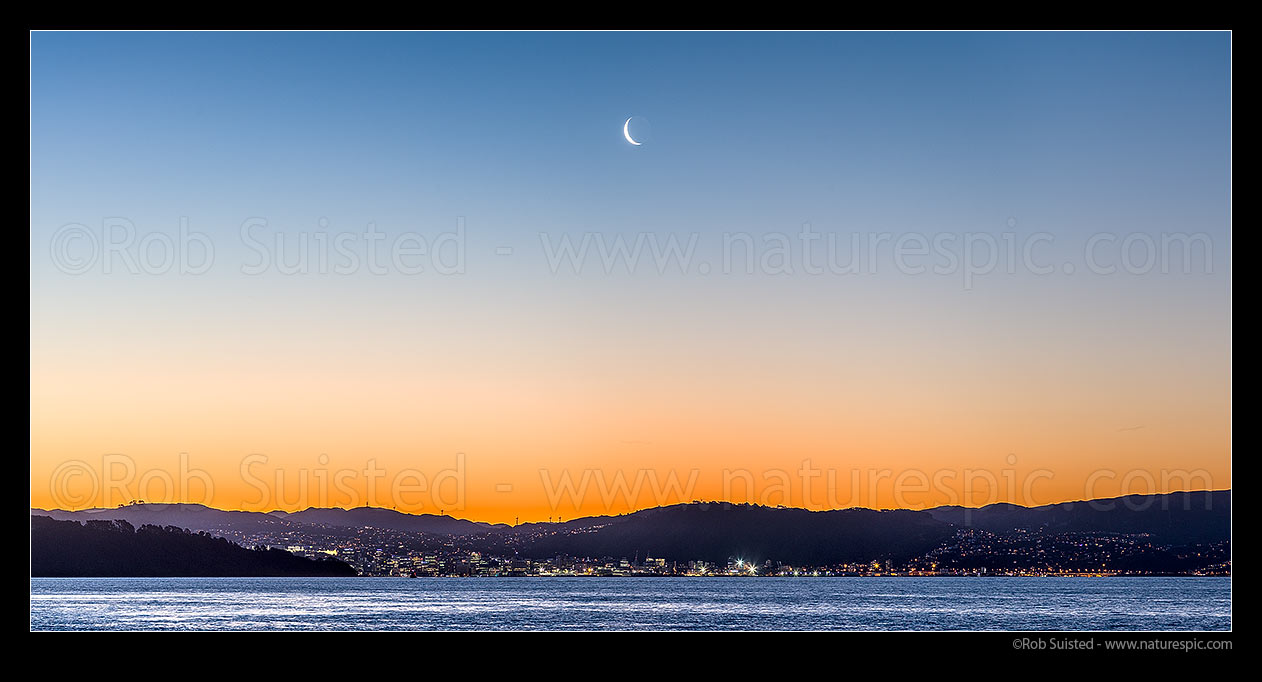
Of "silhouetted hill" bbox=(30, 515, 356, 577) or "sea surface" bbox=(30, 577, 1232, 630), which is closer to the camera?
"sea surface" bbox=(30, 577, 1232, 630)

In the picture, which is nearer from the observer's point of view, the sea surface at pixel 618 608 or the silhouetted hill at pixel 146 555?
the sea surface at pixel 618 608

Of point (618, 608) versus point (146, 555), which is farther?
point (146, 555)

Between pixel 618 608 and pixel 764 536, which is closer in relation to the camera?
pixel 618 608
